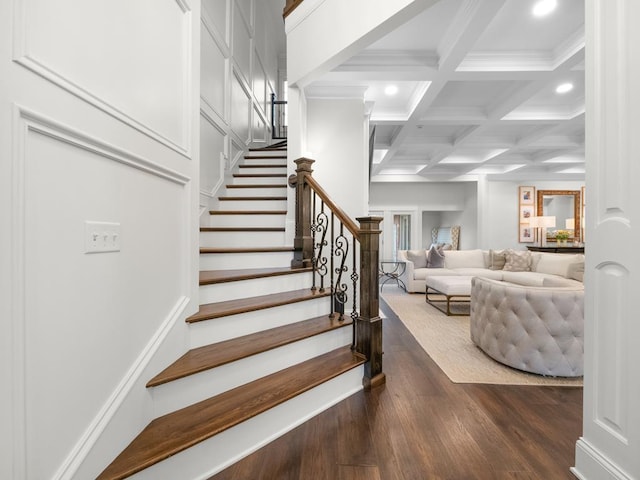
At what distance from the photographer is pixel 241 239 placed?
3102mm

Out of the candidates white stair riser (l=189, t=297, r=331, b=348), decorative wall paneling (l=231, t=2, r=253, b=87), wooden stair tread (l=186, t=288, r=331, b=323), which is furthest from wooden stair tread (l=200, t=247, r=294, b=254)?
decorative wall paneling (l=231, t=2, r=253, b=87)

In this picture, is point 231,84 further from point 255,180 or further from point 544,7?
point 544,7

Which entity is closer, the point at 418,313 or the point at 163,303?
the point at 163,303

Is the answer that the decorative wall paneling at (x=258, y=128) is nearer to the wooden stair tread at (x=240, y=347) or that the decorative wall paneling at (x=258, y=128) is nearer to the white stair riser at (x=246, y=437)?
the wooden stair tread at (x=240, y=347)

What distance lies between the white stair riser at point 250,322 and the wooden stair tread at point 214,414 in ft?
1.07

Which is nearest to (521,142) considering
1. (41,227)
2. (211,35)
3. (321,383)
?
(211,35)

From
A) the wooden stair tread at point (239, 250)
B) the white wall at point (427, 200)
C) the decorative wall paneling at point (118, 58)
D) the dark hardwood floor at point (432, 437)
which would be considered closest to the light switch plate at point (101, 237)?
the decorative wall paneling at point (118, 58)

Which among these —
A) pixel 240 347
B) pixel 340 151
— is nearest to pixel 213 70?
pixel 340 151

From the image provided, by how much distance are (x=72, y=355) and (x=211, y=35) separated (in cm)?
344

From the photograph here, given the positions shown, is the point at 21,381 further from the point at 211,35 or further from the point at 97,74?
the point at 211,35

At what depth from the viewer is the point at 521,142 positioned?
20.9 ft

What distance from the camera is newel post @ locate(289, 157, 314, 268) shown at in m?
2.83

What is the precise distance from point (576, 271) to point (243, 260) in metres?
5.03

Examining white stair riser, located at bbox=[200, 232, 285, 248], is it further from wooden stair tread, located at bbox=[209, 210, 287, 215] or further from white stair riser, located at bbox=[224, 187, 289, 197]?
white stair riser, located at bbox=[224, 187, 289, 197]
